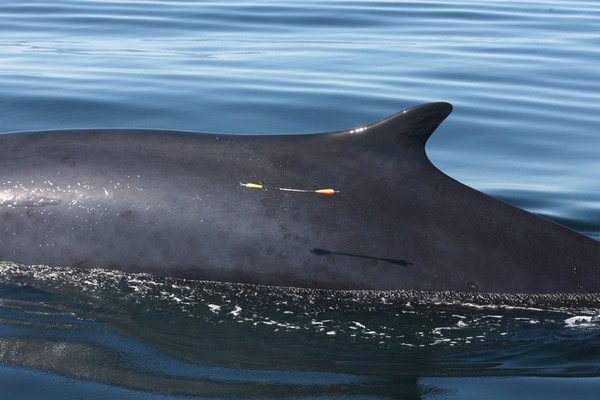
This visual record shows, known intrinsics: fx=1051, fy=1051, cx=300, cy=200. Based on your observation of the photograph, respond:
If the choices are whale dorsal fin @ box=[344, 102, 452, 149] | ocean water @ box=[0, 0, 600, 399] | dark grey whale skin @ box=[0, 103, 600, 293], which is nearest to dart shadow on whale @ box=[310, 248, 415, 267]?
dark grey whale skin @ box=[0, 103, 600, 293]

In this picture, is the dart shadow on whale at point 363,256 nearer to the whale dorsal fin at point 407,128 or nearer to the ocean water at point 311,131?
the ocean water at point 311,131

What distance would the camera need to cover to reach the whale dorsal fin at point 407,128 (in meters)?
6.43

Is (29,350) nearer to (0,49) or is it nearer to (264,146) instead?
(264,146)

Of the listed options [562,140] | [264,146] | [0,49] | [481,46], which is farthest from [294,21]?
[264,146]

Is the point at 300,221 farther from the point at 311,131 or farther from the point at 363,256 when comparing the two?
the point at 311,131

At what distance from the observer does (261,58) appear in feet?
57.8

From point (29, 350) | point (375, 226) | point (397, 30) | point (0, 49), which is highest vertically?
point (397, 30)

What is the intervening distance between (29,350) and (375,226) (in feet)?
7.15

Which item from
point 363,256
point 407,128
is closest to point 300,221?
point 363,256

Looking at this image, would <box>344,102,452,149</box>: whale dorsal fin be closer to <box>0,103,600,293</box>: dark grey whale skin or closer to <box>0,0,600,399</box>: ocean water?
<box>0,103,600,293</box>: dark grey whale skin

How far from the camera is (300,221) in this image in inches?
256

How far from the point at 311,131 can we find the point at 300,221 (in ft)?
20.1

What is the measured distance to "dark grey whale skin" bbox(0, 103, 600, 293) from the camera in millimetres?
6453

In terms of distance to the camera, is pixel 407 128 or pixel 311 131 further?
pixel 311 131
